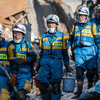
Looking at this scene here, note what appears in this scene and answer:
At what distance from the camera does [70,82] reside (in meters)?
6.33

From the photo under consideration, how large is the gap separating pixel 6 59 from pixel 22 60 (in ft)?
0.99

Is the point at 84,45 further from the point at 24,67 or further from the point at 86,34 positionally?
the point at 24,67

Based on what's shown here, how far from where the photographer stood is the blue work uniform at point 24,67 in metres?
5.19

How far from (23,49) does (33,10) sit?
15.6 metres

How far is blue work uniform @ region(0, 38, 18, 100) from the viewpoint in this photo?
516 centimetres

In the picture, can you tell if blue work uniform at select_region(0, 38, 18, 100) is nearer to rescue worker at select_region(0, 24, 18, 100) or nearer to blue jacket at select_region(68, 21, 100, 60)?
rescue worker at select_region(0, 24, 18, 100)

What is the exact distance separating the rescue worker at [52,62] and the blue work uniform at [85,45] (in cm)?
75

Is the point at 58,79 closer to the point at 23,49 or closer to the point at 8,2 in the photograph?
the point at 23,49

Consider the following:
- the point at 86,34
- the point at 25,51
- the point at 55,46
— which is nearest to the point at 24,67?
the point at 25,51

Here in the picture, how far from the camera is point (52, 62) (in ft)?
19.5

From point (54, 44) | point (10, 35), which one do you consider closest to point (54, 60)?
point (54, 44)

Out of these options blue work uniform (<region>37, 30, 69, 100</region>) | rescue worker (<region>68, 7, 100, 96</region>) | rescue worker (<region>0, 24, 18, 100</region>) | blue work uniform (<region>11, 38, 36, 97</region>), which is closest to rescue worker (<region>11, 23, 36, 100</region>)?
blue work uniform (<region>11, 38, 36, 97</region>)

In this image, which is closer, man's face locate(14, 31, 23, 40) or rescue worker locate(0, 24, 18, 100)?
rescue worker locate(0, 24, 18, 100)

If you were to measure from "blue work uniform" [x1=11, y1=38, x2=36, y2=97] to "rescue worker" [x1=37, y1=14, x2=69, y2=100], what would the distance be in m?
0.61
